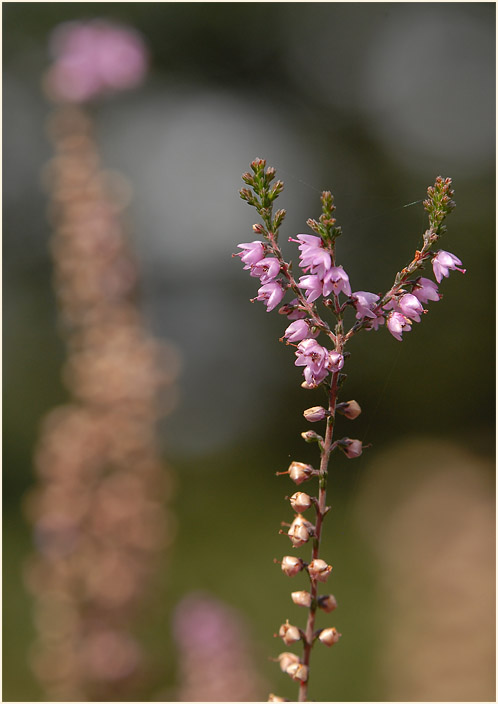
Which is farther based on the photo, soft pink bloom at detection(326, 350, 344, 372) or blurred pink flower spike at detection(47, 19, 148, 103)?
blurred pink flower spike at detection(47, 19, 148, 103)

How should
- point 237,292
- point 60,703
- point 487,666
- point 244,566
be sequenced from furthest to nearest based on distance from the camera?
point 237,292 < point 244,566 < point 487,666 < point 60,703

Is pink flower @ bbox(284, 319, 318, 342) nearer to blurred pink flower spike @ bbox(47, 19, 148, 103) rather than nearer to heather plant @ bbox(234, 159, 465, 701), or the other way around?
heather plant @ bbox(234, 159, 465, 701)

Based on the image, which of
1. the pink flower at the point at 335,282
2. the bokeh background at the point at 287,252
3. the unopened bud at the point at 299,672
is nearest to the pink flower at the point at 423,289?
the pink flower at the point at 335,282

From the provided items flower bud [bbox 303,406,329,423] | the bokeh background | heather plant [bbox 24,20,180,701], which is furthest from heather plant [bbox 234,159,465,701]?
the bokeh background

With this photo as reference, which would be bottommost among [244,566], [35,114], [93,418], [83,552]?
[244,566]

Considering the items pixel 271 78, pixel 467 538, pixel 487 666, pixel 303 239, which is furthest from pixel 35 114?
pixel 303 239

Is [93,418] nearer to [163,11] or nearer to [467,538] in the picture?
[467,538]

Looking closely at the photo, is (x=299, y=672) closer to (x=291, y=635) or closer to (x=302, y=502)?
(x=291, y=635)

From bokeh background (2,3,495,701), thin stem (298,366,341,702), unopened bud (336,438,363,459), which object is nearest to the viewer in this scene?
thin stem (298,366,341,702)
